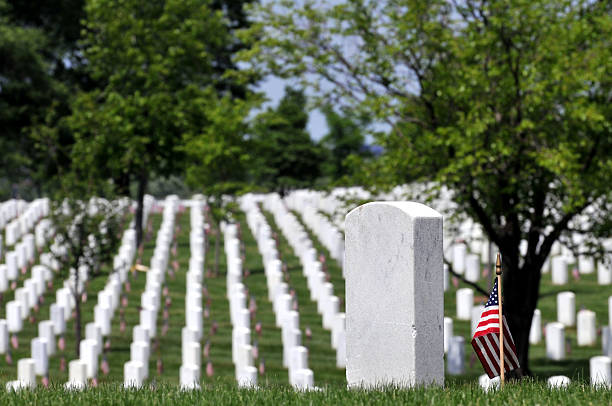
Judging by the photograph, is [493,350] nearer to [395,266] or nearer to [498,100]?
[395,266]

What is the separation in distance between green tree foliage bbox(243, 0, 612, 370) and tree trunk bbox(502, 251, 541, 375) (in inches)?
0.7

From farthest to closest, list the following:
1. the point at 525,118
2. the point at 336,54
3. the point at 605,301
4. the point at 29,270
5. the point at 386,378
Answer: the point at 29,270 < the point at 605,301 < the point at 336,54 < the point at 525,118 < the point at 386,378

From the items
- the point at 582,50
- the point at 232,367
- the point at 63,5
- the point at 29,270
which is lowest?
the point at 232,367

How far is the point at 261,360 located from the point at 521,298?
A: 495 centimetres

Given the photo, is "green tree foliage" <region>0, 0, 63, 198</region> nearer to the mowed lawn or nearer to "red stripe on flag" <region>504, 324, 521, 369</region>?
the mowed lawn

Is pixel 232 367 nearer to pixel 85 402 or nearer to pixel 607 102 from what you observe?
pixel 607 102

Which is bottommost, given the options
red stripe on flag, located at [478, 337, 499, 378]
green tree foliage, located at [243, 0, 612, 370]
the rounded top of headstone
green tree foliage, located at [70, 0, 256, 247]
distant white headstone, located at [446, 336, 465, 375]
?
distant white headstone, located at [446, 336, 465, 375]

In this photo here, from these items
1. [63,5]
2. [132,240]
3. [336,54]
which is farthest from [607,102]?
[63,5]

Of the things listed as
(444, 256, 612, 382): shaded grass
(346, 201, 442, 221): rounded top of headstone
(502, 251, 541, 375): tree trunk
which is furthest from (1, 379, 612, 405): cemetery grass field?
(502, 251, 541, 375): tree trunk

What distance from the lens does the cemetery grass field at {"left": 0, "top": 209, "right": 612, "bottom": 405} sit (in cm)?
732

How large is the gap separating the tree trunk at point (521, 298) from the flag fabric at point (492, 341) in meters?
9.51

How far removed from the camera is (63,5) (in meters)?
47.2

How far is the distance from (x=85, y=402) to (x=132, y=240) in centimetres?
2221

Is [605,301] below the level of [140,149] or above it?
below
